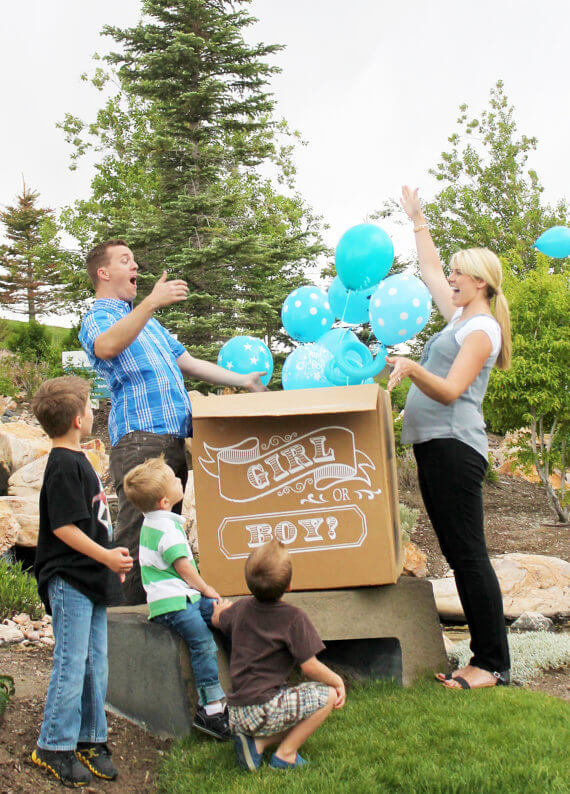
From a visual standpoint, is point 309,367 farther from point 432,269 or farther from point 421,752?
point 421,752

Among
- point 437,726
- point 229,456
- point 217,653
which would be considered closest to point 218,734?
point 217,653

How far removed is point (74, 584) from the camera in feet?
8.05

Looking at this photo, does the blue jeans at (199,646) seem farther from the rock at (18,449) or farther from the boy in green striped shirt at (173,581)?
the rock at (18,449)

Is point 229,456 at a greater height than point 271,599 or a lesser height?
greater

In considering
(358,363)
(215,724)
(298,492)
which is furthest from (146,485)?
(358,363)

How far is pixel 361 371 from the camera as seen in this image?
3922 mm

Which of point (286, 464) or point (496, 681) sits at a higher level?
point (286, 464)

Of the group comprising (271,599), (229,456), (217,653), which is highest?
(229,456)

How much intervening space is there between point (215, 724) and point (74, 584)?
30.8 inches

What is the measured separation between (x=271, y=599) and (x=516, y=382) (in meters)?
6.61

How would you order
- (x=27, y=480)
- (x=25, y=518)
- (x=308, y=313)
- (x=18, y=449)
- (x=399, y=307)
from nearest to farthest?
1. (x=399, y=307)
2. (x=308, y=313)
3. (x=25, y=518)
4. (x=27, y=480)
5. (x=18, y=449)

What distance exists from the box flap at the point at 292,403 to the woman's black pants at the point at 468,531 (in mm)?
338

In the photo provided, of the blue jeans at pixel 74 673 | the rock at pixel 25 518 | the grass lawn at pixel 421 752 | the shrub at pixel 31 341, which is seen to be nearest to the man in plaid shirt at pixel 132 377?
the blue jeans at pixel 74 673

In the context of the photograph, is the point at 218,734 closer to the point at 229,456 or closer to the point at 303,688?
the point at 303,688
